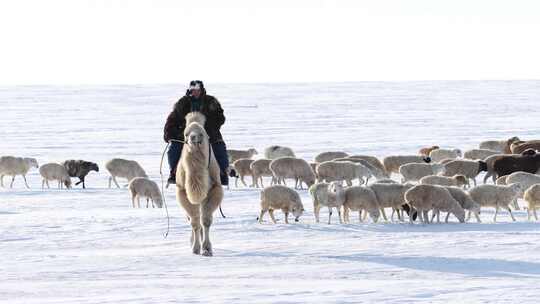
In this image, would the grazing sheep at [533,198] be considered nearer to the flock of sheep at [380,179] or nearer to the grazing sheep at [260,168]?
the flock of sheep at [380,179]

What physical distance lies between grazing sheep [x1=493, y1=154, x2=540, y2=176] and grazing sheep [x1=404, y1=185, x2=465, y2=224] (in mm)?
7736

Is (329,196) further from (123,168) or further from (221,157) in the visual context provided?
(123,168)

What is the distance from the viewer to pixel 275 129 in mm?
43656

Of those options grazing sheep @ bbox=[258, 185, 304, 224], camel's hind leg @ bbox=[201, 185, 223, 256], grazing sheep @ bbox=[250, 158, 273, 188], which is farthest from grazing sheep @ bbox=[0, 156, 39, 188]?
camel's hind leg @ bbox=[201, 185, 223, 256]

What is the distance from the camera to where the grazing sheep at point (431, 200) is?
13.6 m

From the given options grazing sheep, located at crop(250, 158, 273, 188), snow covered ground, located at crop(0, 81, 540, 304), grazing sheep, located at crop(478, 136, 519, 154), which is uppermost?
grazing sheep, located at crop(478, 136, 519, 154)

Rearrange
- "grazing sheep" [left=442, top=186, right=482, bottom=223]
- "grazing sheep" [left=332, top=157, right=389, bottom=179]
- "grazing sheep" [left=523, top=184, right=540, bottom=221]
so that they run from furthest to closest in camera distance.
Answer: "grazing sheep" [left=332, top=157, right=389, bottom=179], "grazing sheep" [left=523, top=184, right=540, bottom=221], "grazing sheep" [left=442, top=186, right=482, bottom=223]

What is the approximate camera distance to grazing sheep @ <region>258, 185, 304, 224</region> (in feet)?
45.4

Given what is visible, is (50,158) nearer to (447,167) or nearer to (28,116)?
(447,167)

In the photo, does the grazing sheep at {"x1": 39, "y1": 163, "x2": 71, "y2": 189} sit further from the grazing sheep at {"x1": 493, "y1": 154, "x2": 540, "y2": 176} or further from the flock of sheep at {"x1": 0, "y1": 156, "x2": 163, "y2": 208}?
the grazing sheep at {"x1": 493, "y1": 154, "x2": 540, "y2": 176}

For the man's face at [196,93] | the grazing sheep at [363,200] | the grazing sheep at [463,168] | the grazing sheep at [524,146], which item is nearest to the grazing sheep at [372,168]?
the grazing sheep at [463,168]

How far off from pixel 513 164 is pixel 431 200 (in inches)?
323

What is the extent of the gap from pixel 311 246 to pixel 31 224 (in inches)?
179

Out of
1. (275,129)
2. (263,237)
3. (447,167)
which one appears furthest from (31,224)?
(275,129)
